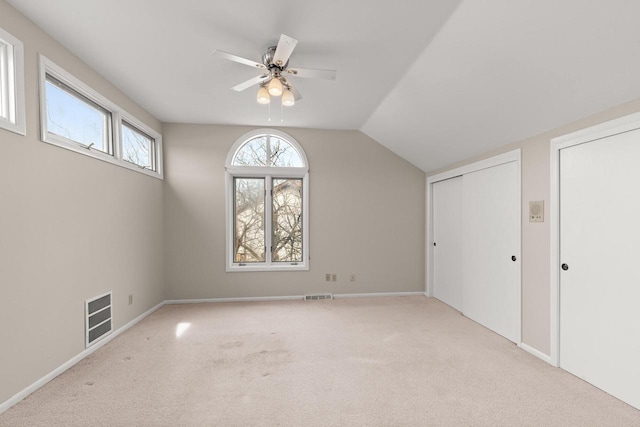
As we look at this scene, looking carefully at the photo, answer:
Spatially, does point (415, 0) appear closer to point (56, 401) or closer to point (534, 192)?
point (534, 192)

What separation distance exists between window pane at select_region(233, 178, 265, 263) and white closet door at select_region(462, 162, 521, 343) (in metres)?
3.04

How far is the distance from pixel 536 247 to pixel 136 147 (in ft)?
15.5

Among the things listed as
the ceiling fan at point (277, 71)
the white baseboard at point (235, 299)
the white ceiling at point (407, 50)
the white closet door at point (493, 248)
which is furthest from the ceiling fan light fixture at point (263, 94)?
the white baseboard at point (235, 299)

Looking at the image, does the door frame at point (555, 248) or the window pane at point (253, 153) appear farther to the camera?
the window pane at point (253, 153)

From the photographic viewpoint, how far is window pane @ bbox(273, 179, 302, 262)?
193 inches

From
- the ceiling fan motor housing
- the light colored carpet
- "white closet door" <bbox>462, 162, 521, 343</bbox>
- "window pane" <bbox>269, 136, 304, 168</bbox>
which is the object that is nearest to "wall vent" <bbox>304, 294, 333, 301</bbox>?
the light colored carpet

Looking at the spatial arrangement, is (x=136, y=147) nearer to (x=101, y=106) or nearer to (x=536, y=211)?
(x=101, y=106)

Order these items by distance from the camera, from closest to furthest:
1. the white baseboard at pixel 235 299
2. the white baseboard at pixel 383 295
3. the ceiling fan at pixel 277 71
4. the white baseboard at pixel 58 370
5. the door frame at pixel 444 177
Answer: the white baseboard at pixel 58 370 → the ceiling fan at pixel 277 71 → the door frame at pixel 444 177 → the white baseboard at pixel 235 299 → the white baseboard at pixel 383 295

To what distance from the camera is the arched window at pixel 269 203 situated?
4.78m

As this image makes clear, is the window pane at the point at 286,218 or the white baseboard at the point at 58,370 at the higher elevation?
the window pane at the point at 286,218

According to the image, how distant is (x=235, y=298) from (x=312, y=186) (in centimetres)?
213

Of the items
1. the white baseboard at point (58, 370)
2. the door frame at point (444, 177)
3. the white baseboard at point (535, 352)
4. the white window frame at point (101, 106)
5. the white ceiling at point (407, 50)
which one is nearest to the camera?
the white ceiling at point (407, 50)

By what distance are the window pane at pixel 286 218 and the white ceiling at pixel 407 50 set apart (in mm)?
1690

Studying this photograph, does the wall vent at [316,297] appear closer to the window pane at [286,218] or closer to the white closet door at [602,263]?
the window pane at [286,218]
